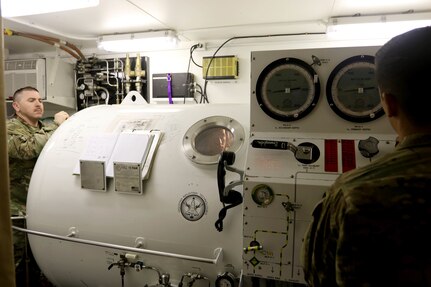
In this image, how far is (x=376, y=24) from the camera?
2.76 m

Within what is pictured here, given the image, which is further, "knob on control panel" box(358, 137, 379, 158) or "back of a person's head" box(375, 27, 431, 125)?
"knob on control panel" box(358, 137, 379, 158)

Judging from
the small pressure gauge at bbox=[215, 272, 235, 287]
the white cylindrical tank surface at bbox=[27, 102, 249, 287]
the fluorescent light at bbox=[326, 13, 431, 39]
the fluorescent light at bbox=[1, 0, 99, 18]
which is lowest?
the small pressure gauge at bbox=[215, 272, 235, 287]

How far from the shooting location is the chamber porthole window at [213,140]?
1777mm

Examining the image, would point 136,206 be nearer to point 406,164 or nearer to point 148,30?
point 406,164

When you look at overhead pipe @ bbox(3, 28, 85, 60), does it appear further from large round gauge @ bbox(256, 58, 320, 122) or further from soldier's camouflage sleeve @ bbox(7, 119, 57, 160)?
large round gauge @ bbox(256, 58, 320, 122)

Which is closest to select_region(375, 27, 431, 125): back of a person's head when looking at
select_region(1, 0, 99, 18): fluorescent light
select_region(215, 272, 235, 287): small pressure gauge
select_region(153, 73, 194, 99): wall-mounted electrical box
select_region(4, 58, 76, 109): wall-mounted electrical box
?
select_region(215, 272, 235, 287): small pressure gauge

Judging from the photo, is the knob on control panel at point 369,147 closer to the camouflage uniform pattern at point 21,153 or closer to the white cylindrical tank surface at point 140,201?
the white cylindrical tank surface at point 140,201

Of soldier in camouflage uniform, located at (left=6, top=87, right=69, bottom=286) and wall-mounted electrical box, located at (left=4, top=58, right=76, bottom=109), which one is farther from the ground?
wall-mounted electrical box, located at (left=4, top=58, right=76, bottom=109)

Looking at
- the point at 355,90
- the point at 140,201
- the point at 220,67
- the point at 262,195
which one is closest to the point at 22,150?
the point at 140,201

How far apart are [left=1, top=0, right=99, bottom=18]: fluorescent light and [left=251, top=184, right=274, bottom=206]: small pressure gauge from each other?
1.63 m

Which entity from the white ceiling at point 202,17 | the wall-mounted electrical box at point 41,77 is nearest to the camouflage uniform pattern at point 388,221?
the white ceiling at point 202,17

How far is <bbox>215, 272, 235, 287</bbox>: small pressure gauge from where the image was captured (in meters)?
1.57

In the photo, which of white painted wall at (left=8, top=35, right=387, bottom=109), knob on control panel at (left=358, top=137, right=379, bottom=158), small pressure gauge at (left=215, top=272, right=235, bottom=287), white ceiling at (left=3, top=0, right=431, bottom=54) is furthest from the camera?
white painted wall at (left=8, top=35, right=387, bottom=109)

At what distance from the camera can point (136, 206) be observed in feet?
5.82
